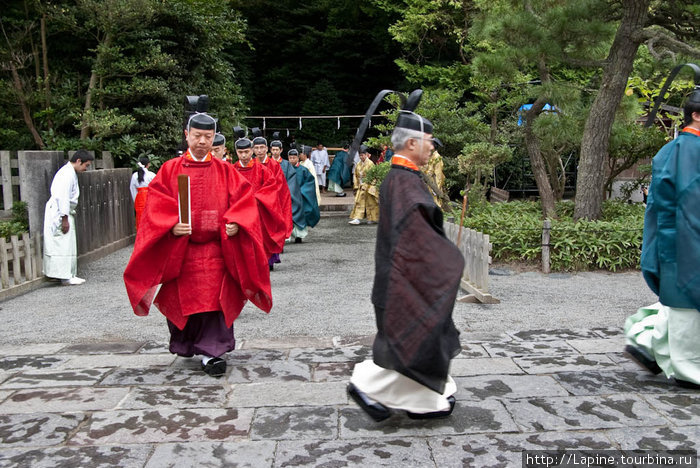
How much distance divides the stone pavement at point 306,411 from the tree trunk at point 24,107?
992cm

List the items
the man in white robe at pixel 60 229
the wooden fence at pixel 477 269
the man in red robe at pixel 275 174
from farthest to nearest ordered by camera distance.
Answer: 1. the man in red robe at pixel 275 174
2. the man in white robe at pixel 60 229
3. the wooden fence at pixel 477 269

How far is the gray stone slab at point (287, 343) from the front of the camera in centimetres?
546

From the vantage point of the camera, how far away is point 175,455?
3406 mm

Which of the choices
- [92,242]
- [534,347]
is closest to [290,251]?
[92,242]

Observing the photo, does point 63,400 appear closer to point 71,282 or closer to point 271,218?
point 271,218

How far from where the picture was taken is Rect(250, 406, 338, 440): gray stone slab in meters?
3.63

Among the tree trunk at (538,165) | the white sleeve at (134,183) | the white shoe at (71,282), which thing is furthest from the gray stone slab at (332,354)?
the white sleeve at (134,183)

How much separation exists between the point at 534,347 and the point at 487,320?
1234 mm

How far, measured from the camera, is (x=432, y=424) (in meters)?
3.78

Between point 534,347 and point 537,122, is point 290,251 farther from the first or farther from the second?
point 534,347

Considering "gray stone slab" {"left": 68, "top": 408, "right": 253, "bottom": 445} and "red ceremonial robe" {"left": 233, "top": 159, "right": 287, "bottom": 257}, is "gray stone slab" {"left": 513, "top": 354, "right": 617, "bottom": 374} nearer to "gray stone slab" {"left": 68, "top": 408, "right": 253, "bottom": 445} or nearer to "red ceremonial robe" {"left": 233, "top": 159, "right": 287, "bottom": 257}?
"gray stone slab" {"left": 68, "top": 408, "right": 253, "bottom": 445}

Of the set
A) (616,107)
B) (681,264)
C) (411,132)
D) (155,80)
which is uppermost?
(155,80)

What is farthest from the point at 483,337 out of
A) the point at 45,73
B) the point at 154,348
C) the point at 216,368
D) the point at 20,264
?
the point at 45,73

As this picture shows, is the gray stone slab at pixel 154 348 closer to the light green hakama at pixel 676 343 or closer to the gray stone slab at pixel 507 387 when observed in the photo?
the gray stone slab at pixel 507 387
